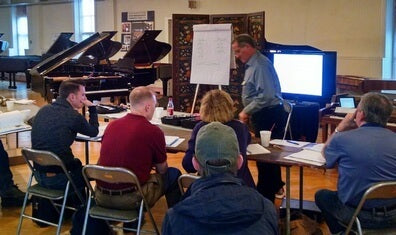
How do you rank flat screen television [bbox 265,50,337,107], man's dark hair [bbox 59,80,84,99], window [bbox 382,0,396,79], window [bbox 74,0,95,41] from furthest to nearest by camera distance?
window [bbox 74,0,95,41], window [bbox 382,0,396,79], flat screen television [bbox 265,50,337,107], man's dark hair [bbox 59,80,84,99]

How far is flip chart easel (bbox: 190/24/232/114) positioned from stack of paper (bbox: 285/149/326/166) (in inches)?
94.2

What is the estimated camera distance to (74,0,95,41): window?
49.6ft

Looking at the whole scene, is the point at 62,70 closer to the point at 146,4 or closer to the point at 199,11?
the point at 199,11

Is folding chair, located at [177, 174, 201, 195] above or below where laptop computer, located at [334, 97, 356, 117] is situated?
below

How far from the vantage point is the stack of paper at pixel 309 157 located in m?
3.26

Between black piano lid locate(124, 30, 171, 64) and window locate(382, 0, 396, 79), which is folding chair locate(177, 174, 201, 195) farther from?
window locate(382, 0, 396, 79)

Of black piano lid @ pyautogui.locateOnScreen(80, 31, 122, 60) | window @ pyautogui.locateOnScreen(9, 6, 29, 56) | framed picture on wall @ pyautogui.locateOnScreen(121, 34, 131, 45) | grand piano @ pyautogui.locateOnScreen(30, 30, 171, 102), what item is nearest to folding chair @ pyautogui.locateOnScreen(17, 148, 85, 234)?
grand piano @ pyautogui.locateOnScreen(30, 30, 171, 102)

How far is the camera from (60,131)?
3799mm

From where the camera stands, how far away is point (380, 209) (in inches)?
116

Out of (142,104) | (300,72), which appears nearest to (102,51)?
(300,72)

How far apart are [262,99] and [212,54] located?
152 centimetres

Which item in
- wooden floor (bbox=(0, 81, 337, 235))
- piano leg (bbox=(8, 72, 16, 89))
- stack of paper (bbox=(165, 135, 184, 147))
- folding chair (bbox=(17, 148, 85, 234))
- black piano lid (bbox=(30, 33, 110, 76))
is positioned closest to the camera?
folding chair (bbox=(17, 148, 85, 234))

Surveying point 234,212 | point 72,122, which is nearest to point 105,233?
point 72,122

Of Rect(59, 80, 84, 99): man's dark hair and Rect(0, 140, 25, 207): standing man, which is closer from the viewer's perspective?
Rect(59, 80, 84, 99): man's dark hair
